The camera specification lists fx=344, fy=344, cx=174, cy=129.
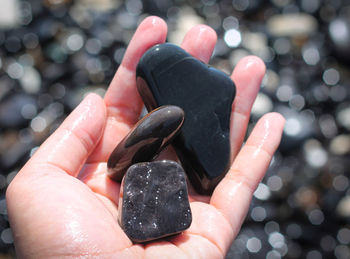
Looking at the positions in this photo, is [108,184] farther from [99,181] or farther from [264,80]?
[264,80]

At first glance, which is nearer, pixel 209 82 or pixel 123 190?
pixel 123 190

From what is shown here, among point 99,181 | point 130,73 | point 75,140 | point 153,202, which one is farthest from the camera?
point 130,73

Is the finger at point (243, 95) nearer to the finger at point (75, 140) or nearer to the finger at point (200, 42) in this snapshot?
the finger at point (200, 42)

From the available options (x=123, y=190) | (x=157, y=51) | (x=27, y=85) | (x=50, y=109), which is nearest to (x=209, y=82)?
(x=157, y=51)

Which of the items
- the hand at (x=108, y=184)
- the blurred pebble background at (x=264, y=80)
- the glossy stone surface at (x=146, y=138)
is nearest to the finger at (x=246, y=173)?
the hand at (x=108, y=184)

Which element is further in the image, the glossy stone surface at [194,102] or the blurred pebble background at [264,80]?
the blurred pebble background at [264,80]

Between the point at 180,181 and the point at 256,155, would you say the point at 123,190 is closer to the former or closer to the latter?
the point at 180,181

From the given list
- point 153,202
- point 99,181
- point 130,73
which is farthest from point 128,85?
point 153,202
